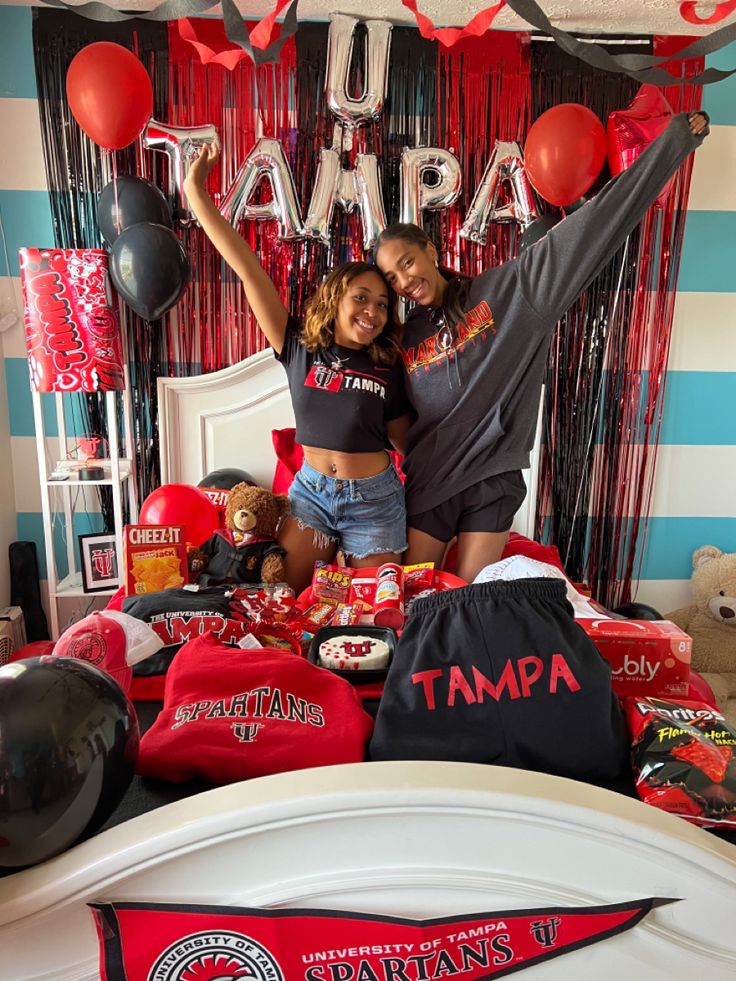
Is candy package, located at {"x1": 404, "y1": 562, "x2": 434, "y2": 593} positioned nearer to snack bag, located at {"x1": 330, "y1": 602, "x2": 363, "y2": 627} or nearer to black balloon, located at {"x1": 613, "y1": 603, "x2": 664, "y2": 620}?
snack bag, located at {"x1": 330, "y1": 602, "x2": 363, "y2": 627}

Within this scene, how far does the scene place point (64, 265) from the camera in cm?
226

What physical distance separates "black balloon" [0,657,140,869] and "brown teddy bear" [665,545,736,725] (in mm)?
2305

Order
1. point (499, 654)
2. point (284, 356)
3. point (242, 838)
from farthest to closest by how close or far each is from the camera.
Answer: point (284, 356) → point (499, 654) → point (242, 838)

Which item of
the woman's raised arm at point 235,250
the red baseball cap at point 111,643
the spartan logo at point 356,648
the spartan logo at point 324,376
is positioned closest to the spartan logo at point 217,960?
the red baseball cap at point 111,643

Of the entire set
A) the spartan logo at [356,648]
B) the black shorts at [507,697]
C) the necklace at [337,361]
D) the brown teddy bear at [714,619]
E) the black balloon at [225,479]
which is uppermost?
the necklace at [337,361]

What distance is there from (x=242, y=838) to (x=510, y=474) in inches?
65.6

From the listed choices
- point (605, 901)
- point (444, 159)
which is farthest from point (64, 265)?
point (605, 901)

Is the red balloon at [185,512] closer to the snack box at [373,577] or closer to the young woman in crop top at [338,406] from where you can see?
the young woman in crop top at [338,406]

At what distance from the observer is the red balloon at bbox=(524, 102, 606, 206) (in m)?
2.38

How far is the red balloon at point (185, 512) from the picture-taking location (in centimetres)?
223

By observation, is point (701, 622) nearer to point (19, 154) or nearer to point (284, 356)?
point (284, 356)

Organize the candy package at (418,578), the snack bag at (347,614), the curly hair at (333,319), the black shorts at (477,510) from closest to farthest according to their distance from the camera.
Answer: the snack bag at (347,614)
the candy package at (418,578)
the curly hair at (333,319)
the black shorts at (477,510)

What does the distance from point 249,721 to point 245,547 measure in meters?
1.07

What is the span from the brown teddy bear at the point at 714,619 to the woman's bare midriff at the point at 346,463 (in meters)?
1.47
